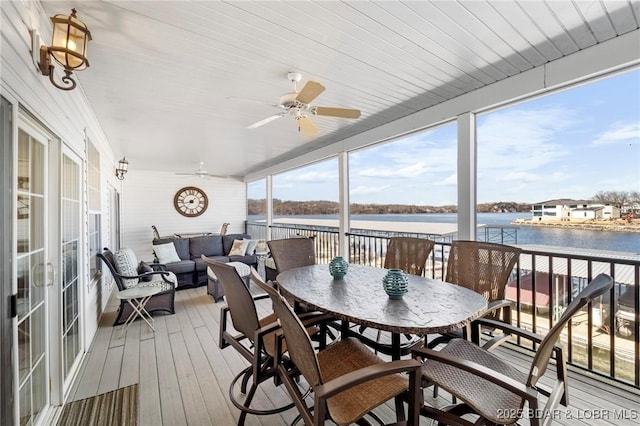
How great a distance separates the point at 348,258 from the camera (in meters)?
4.86

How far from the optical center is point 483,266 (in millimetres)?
2254

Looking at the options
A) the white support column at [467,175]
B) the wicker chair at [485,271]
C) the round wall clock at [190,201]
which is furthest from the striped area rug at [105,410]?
the round wall clock at [190,201]

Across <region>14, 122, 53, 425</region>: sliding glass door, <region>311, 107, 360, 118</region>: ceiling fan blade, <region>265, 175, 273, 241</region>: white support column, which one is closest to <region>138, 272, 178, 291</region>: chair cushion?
<region>14, 122, 53, 425</region>: sliding glass door

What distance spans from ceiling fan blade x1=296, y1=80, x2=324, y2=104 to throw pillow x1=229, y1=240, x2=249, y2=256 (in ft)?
13.9

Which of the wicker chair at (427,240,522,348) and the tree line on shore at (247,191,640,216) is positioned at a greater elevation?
the tree line on shore at (247,191,640,216)

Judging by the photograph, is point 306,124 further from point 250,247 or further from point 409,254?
point 250,247

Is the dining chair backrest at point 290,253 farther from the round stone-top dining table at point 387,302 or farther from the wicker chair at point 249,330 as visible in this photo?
the wicker chair at point 249,330

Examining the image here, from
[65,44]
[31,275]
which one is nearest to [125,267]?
[31,275]

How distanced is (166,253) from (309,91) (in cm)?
448

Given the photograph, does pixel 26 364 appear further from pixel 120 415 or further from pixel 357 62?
pixel 357 62

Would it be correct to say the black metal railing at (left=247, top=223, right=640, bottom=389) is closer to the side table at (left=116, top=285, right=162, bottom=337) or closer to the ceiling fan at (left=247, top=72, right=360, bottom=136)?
the ceiling fan at (left=247, top=72, right=360, bottom=136)

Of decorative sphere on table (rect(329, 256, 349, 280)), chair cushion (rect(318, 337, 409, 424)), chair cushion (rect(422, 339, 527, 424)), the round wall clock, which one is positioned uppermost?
the round wall clock

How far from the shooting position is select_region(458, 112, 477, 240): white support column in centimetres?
307

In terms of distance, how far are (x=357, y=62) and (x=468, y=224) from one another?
2100mm
